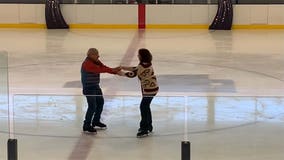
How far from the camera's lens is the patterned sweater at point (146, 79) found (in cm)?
771

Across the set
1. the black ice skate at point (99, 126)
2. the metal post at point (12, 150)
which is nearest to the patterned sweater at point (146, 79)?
the black ice skate at point (99, 126)

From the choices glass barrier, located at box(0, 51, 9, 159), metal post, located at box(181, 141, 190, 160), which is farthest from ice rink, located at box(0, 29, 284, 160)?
metal post, located at box(181, 141, 190, 160)

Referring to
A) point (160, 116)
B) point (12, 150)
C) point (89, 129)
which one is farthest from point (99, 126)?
point (12, 150)

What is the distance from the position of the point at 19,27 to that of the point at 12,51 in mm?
6702

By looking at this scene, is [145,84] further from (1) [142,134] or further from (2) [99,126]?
(2) [99,126]

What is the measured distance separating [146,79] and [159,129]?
62cm

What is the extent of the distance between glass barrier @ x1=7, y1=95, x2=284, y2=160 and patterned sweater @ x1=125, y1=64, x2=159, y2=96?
0.86 feet

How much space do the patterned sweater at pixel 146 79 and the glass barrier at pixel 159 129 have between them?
0.26 metres

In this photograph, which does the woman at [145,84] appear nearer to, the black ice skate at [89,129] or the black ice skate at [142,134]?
the black ice skate at [142,134]

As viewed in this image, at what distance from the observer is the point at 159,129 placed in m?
7.75

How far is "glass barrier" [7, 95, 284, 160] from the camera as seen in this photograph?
6.25 meters

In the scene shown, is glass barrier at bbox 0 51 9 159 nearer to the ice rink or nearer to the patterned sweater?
the ice rink

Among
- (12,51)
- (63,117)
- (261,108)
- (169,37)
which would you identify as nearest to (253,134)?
(261,108)

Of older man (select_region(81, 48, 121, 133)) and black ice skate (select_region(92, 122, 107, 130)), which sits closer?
older man (select_region(81, 48, 121, 133))
